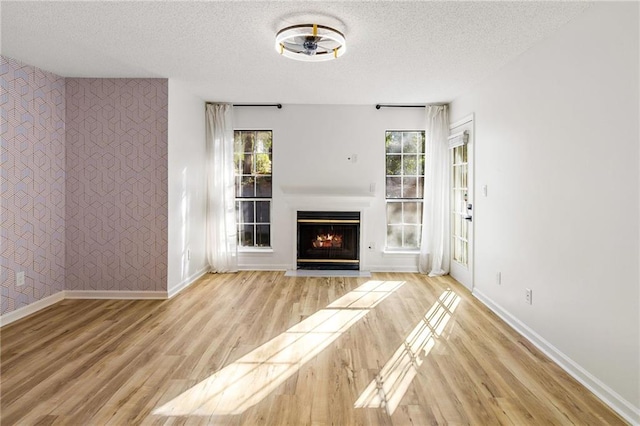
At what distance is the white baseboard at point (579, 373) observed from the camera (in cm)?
202

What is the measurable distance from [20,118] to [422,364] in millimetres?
4252

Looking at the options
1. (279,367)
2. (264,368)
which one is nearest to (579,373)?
(279,367)

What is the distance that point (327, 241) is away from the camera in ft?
18.9

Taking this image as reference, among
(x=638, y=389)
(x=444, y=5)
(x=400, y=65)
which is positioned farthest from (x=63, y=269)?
(x=638, y=389)

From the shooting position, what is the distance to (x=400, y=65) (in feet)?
12.2

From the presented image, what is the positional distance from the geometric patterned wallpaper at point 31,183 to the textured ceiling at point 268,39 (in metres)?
0.27

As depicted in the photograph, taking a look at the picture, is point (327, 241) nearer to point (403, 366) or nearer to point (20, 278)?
point (403, 366)

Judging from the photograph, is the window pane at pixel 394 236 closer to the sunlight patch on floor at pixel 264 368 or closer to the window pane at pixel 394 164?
the window pane at pixel 394 164

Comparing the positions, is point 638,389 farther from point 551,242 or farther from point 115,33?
point 115,33

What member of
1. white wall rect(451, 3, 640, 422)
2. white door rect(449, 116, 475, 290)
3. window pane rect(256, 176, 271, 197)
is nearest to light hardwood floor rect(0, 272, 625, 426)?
white wall rect(451, 3, 640, 422)

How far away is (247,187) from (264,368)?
3.62 meters

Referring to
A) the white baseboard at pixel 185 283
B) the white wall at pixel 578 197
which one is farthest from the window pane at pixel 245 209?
the white wall at pixel 578 197

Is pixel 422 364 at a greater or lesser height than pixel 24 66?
lesser

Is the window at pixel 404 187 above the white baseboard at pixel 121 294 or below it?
above
